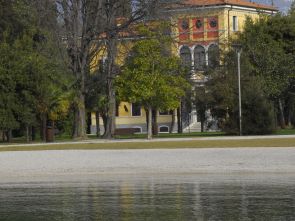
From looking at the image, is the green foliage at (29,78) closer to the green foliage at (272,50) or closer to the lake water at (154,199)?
the green foliage at (272,50)

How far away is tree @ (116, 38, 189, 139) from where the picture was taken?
51969mm

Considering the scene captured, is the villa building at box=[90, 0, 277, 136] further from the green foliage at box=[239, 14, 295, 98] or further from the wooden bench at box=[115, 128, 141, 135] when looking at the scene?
the green foliage at box=[239, 14, 295, 98]

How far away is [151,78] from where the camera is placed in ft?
170

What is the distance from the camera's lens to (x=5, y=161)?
33.9 metres

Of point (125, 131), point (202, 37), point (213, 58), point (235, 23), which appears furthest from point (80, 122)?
point (235, 23)

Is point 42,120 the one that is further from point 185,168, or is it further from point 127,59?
point 185,168

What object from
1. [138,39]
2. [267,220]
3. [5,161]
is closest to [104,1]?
[138,39]

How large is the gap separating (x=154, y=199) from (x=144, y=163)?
1208 cm

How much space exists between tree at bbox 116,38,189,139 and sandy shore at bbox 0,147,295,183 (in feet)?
50.6

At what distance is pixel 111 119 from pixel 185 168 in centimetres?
2968

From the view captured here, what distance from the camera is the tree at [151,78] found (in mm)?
51969

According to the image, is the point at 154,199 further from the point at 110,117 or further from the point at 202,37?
the point at 202,37

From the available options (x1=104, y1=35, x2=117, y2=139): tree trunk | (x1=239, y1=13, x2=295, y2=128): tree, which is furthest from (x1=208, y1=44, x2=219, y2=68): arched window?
(x1=104, y1=35, x2=117, y2=139): tree trunk

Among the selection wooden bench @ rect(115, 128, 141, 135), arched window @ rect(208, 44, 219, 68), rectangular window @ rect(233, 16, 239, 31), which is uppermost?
rectangular window @ rect(233, 16, 239, 31)
